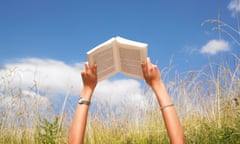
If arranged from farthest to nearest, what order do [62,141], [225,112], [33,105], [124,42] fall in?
[33,105] → [62,141] → [225,112] → [124,42]

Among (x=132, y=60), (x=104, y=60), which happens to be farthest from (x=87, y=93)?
(x=132, y=60)

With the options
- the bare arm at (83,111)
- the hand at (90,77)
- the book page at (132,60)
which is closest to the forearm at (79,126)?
the bare arm at (83,111)

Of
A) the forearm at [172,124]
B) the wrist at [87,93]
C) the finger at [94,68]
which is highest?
the finger at [94,68]

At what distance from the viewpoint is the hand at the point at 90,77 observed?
7.36 ft

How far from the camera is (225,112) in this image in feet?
14.5

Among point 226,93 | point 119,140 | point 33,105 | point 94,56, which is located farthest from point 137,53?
point 33,105

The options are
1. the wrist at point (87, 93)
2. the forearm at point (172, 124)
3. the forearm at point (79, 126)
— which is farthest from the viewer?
the wrist at point (87, 93)

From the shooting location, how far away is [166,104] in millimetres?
1999

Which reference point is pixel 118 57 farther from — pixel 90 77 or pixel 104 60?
pixel 90 77

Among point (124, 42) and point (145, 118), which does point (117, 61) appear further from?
point (145, 118)

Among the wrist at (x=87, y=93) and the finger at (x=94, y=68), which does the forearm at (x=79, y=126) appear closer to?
the wrist at (x=87, y=93)

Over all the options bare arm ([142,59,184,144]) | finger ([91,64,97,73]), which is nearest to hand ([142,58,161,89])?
bare arm ([142,59,184,144])

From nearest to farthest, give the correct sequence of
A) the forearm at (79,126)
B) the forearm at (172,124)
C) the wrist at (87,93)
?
the forearm at (172,124), the forearm at (79,126), the wrist at (87,93)

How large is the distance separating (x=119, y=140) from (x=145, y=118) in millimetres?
515
